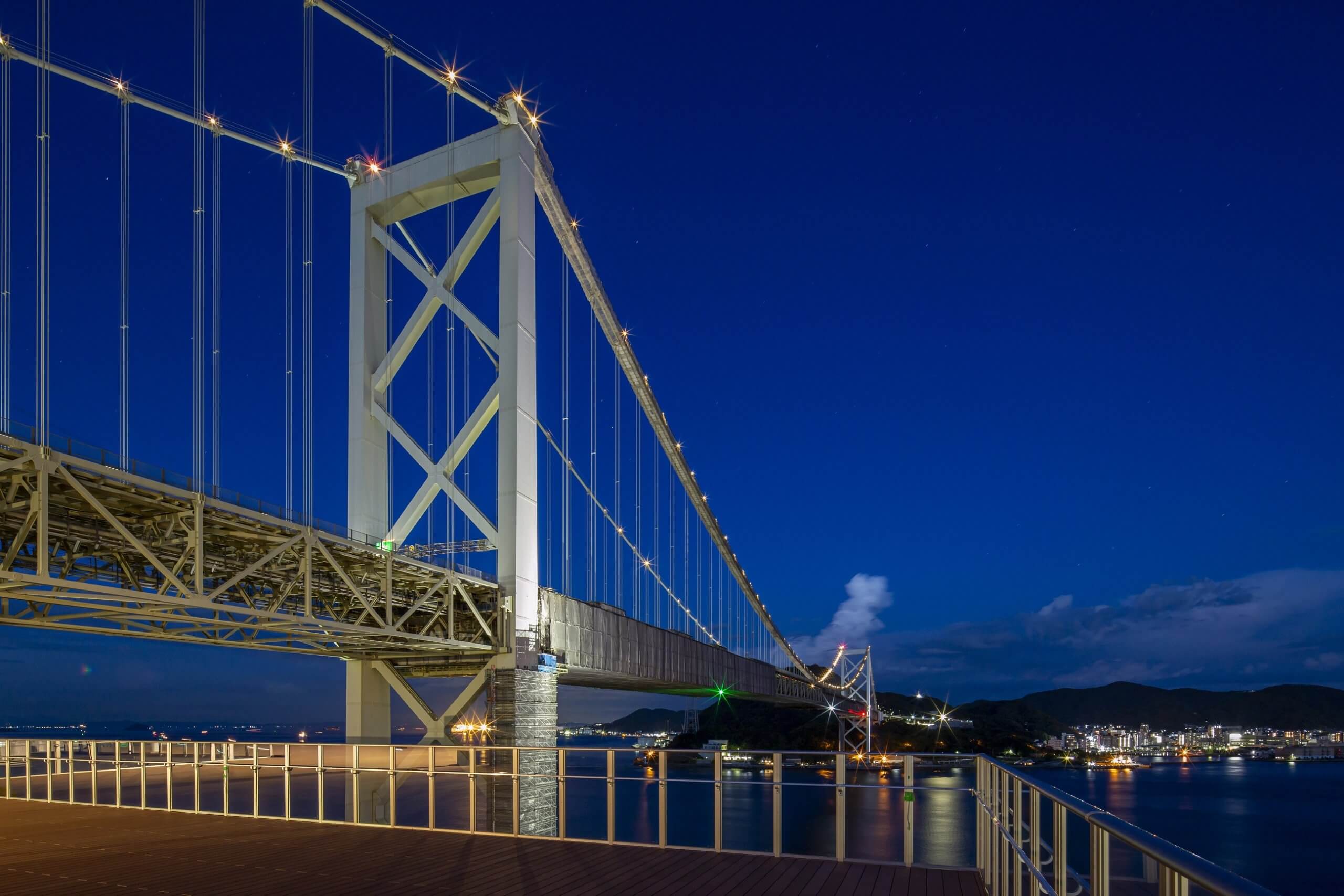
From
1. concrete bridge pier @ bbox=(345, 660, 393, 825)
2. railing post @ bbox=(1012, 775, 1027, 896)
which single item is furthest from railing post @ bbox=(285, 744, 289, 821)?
concrete bridge pier @ bbox=(345, 660, 393, 825)

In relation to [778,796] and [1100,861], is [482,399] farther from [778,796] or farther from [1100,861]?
[1100,861]

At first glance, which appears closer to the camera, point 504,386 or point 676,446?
point 504,386

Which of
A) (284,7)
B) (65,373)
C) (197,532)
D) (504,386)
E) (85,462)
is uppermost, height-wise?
(284,7)

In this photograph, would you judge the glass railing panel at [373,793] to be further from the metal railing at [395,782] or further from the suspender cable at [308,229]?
the suspender cable at [308,229]

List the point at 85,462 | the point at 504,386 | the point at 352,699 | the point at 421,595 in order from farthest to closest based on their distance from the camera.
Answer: the point at 352,699 → the point at 504,386 → the point at 421,595 → the point at 85,462

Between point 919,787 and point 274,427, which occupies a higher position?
point 274,427

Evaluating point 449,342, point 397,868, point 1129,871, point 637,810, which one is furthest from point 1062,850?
point 637,810

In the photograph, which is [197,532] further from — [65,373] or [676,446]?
[65,373]

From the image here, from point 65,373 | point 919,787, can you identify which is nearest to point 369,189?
point 919,787
